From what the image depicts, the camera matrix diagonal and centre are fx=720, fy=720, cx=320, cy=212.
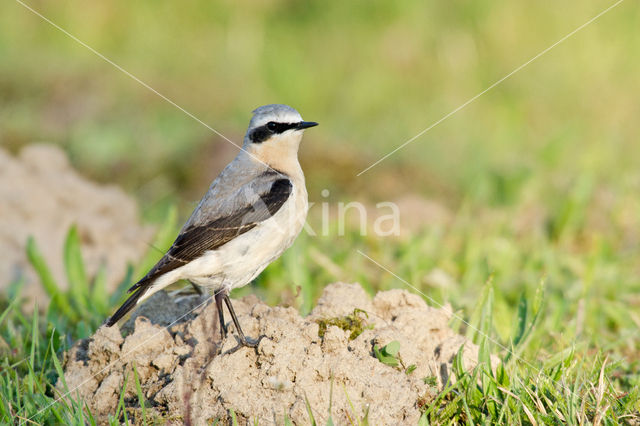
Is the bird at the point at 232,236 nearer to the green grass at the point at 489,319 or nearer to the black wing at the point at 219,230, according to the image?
the black wing at the point at 219,230

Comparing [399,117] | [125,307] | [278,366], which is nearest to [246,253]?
[125,307]

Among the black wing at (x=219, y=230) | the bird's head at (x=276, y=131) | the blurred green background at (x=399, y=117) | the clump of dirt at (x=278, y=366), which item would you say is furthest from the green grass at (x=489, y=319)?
the bird's head at (x=276, y=131)

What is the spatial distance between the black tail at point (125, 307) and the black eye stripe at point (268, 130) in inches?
50.6

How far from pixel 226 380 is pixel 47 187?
4.00 meters

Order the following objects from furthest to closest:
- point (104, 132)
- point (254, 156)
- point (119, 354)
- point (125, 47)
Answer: point (125, 47) → point (104, 132) → point (254, 156) → point (119, 354)

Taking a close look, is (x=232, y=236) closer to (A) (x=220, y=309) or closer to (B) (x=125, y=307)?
(A) (x=220, y=309)

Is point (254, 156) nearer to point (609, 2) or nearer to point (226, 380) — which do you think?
point (226, 380)

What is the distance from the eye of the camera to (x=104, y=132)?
873 cm

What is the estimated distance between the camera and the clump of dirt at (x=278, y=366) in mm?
3514

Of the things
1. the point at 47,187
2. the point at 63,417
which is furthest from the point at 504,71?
the point at 63,417

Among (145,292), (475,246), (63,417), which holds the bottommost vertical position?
(475,246)

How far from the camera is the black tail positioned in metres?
4.01

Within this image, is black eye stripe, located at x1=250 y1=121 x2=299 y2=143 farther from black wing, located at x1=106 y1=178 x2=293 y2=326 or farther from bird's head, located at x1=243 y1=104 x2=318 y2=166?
black wing, located at x1=106 y1=178 x2=293 y2=326

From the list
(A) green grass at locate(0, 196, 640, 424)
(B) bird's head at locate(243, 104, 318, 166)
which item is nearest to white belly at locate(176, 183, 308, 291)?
(B) bird's head at locate(243, 104, 318, 166)
